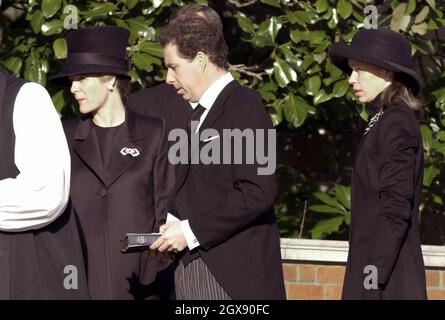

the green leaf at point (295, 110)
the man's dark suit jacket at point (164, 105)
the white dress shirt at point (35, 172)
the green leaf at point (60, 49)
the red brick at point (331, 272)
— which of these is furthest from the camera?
the red brick at point (331, 272)

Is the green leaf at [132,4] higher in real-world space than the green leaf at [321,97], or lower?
higher

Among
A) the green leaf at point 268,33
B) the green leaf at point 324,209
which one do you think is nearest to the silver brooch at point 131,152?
the green leaf at point 268,33

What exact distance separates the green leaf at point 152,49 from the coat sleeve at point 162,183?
4.38 feet

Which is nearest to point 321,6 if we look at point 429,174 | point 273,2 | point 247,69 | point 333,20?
point 333,20

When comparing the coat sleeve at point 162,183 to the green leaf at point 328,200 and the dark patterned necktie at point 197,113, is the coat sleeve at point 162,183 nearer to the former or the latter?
the dark patterned necktie at point 197,113

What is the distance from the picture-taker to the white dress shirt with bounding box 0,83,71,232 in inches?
170

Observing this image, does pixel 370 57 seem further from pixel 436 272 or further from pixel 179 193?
pixel 436 272

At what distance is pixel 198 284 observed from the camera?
211 inches

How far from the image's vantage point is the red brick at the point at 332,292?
745 centimetres

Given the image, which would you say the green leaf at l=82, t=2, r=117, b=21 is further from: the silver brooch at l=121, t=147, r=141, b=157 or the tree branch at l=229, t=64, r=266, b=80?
the silver brooch at l=121, t=147, r=141, b=157

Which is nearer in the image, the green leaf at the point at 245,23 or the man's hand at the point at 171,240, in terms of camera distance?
the man's hand at the point at 171,240

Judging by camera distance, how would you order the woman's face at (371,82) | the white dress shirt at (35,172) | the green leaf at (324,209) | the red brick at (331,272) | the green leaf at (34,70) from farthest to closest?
the green leaf at (324,209) → the red brick at (331,272) → the green leaf at (34,70) → the woman's face at (371,82) → the white dress shirt at (35,172)

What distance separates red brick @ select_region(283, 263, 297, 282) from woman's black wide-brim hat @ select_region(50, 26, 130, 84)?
1895 millimetres

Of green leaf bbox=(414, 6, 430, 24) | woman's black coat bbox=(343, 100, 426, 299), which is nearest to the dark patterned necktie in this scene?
woman's black coat bbox=(343, 100, 426, 299)
